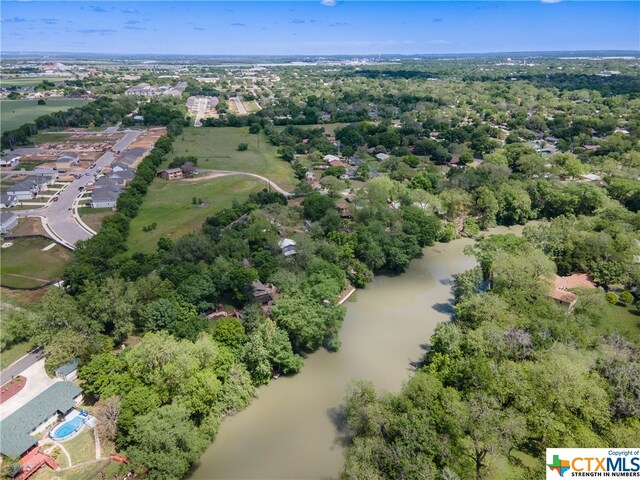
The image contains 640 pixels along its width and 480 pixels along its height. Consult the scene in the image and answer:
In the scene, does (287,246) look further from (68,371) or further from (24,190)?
(24,190)

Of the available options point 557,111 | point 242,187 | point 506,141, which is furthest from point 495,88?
point 242,187

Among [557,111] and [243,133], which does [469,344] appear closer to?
[243,133]

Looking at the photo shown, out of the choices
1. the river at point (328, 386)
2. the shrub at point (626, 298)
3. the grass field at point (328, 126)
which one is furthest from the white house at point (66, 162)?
the shrub at point (626, 298)

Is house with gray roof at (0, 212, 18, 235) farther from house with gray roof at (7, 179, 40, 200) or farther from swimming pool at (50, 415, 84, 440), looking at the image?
swimming pool at (50, 415, 84, 440)

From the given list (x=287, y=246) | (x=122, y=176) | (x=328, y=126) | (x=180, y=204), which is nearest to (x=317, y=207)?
(x=287, y=246)

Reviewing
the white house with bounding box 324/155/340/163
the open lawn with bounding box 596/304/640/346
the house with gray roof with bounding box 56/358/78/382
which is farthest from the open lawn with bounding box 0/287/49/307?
the white house with bounding box 324/155/340/163

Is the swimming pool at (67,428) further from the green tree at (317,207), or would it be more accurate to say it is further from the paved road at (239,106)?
the paved road at (239,106)

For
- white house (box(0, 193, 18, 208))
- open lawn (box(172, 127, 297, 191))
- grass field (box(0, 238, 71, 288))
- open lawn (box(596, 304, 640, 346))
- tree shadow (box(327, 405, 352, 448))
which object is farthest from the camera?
open lawn (box(172, 127, 297, 191))
